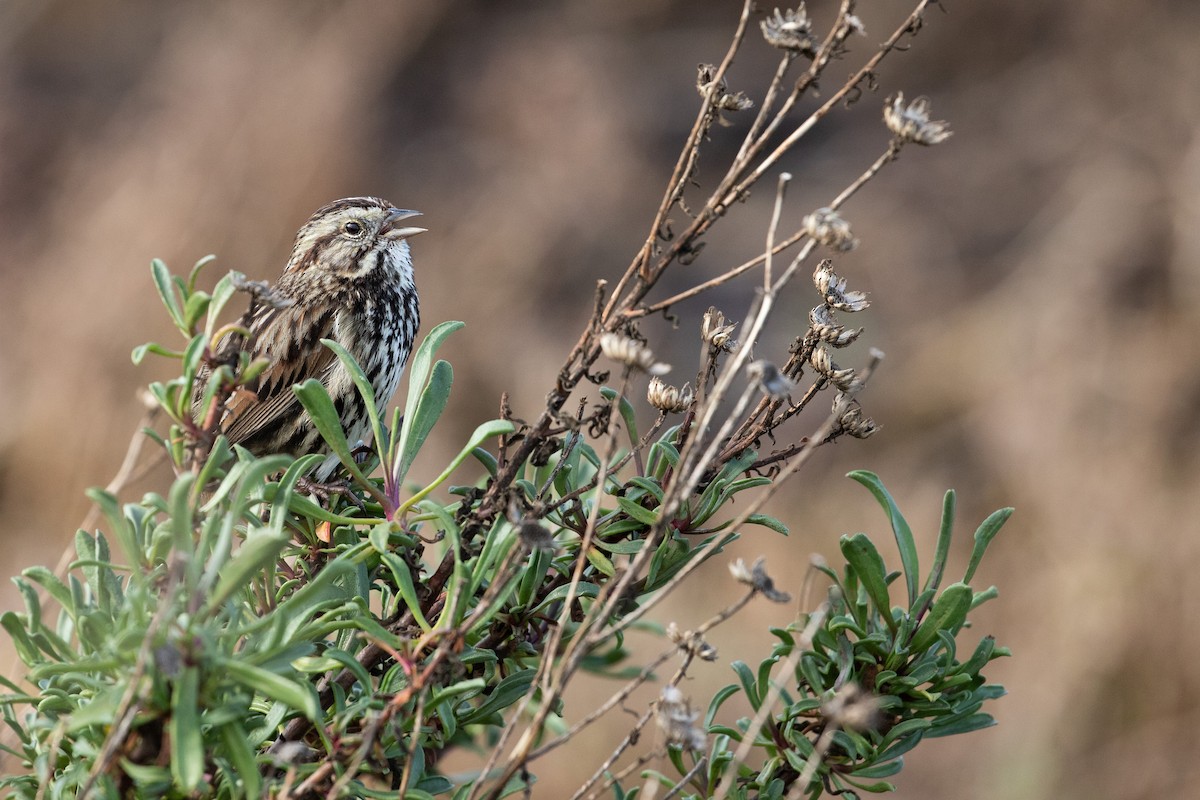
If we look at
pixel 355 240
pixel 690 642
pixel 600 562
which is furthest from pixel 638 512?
pixel 355 240

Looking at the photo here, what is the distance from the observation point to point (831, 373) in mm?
1624

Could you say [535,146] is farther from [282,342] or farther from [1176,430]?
[282,342]

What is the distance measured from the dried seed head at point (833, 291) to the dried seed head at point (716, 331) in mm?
127

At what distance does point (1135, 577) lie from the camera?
5.60 meters

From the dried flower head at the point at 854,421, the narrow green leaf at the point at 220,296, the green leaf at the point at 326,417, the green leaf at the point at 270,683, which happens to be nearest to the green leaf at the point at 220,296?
the narrow green leaf at the point at 220,296

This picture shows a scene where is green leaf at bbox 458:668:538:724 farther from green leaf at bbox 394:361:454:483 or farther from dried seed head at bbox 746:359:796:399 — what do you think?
dried seed head at bbox 746:359:796:399

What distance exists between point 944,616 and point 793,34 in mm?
788

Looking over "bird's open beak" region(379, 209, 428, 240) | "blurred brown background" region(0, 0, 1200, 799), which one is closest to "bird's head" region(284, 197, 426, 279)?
"bird's open beak" region(379, 209, 428, 240)

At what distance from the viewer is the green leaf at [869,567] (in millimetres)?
1607

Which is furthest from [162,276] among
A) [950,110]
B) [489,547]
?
[950,110]

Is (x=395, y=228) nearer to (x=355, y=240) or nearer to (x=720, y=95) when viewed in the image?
(x=355, y=240)

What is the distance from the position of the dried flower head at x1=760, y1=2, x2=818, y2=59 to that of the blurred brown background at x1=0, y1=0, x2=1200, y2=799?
456 centimetres

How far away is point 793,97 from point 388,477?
738mm

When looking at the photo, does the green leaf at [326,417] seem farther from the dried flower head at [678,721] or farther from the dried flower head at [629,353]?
the dried flower head at [678,721]
